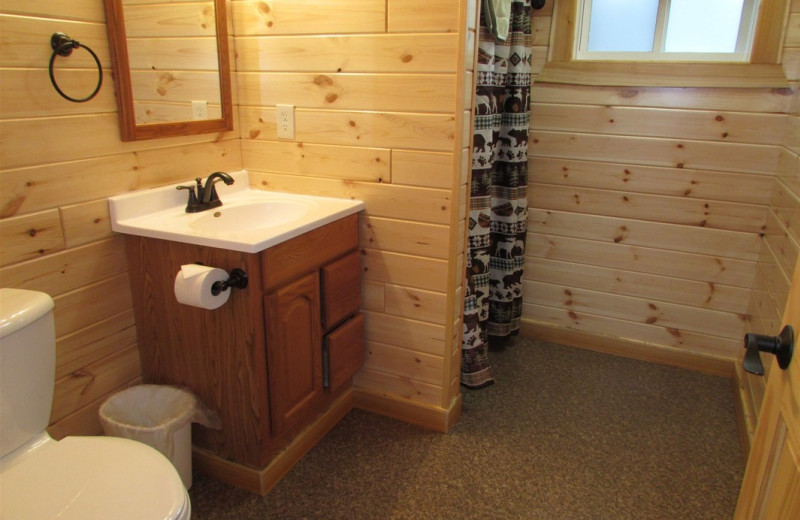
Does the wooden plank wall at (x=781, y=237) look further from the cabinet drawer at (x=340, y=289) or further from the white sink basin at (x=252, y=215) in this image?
the white sink basin at (x=252, y=215)

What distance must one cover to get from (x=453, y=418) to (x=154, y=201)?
4.58ft

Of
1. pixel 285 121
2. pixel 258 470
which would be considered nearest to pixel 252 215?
pixel 285 121

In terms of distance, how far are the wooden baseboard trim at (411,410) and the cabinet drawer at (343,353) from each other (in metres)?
0.17

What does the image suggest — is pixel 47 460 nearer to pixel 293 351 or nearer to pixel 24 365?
pixel 24 365

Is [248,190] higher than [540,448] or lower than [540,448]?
higher

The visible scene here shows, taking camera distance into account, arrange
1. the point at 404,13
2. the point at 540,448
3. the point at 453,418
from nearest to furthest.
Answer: the point at 404,13 → the point at 540,448 → the point at 453,418

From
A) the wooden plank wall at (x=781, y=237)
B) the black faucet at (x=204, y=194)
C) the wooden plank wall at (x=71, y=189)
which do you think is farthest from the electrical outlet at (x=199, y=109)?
the wooden plank wall at (x=781, y=237)

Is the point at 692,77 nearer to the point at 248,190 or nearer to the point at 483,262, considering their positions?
the point at 483,262

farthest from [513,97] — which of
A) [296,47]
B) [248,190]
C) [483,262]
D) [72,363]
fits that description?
[72,363]

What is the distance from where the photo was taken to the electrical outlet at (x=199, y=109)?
2.02m

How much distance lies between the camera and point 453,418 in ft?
7.46

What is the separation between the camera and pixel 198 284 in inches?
61.1

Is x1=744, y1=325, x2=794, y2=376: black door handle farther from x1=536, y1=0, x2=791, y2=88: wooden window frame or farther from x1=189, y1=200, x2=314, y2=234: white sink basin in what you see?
x1=536, y1=0, x2=791, y2=88: wooden window frame

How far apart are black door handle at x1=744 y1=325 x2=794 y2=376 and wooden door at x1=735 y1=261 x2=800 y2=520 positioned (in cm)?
2
